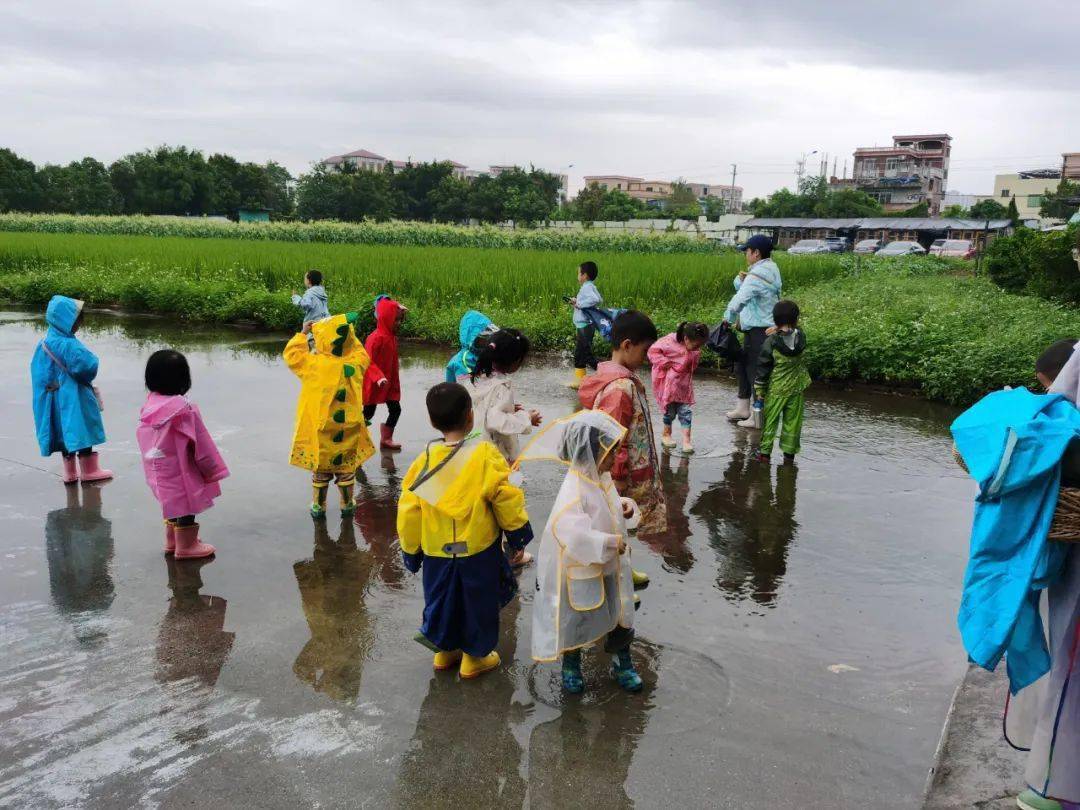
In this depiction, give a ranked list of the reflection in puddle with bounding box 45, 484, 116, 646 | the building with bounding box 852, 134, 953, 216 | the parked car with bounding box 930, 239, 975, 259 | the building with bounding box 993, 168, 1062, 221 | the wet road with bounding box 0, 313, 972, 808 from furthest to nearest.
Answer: the building with bounding box 852, 134, 953, 216 → the building with bounding box 993, 168, 1062, 221 → the parked car with bounding box 930, 239, 975, 259 → the reflection in puddle with bounding box 45, 484, 116, 646 → the wet road with bounding box 0, 313, 972, 808

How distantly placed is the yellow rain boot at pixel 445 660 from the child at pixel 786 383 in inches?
153

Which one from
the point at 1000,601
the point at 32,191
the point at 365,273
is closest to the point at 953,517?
the point at 1000,601

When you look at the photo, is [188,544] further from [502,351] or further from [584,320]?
[584,320]

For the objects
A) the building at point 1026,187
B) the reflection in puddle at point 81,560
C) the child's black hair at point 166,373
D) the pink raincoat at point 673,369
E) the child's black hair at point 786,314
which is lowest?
the reflection in puddle at point 81,560

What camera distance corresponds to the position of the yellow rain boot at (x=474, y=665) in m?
3.46

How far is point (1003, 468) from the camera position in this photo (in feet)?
7.68

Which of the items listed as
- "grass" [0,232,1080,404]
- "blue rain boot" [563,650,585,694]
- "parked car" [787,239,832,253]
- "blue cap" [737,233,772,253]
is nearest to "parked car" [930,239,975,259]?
"parked car" [787,239,832,253]

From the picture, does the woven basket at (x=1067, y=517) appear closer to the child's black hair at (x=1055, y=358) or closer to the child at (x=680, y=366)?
the child's black hair at (x=1055, y=358)

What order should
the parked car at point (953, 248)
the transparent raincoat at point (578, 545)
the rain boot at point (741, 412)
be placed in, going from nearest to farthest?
the transparent raincoat at point (578, 545), the rain boot at point (741, 412), the parked car at point (953, 248)

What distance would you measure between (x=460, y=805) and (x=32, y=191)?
241 feet

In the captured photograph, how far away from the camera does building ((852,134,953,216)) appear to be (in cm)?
8744

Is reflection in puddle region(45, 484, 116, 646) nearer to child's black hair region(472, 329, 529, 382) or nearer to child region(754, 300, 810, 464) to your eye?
child's black hair region(472, 329, 529, 382)

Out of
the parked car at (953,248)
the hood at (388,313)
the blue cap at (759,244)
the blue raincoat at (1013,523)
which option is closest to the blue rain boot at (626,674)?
the blue raincoat at (1013,523)

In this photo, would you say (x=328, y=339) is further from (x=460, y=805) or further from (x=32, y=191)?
(x=32, y=191)
